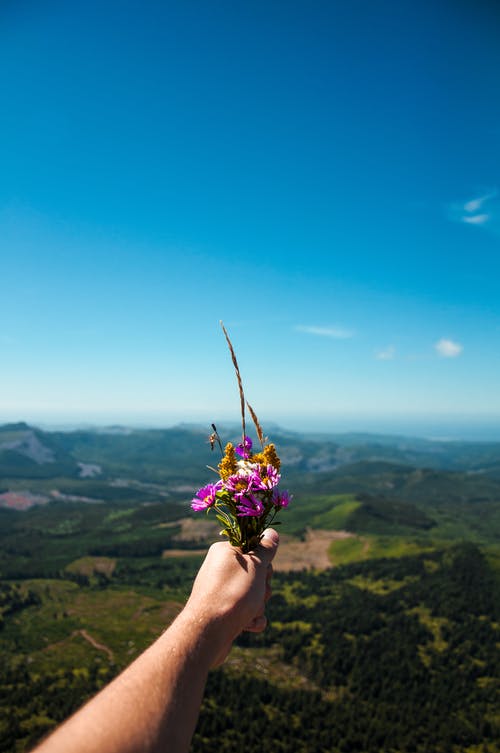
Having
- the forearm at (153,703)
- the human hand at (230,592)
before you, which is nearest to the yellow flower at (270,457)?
the human hand at (230,592)

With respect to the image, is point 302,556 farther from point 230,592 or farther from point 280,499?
point 230,592

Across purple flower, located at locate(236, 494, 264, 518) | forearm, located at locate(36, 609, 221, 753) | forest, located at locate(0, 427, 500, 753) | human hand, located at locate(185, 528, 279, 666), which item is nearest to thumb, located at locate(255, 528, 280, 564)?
human hand, located at locate(185, 528, 279, 666)

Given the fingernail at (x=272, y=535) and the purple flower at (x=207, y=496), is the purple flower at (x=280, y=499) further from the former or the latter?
the purple flower at (x=207, y=496)

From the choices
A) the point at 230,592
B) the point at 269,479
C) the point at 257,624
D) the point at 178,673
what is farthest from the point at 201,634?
the point at 269,479

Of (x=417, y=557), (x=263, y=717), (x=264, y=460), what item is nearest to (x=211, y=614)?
(x=264, y=460)

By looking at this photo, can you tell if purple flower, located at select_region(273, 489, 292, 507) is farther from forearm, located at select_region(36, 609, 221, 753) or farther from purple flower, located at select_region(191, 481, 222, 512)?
forearm, located at select_region(36, 609, 221, 753)

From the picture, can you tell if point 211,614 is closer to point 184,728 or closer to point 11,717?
point 184,728
